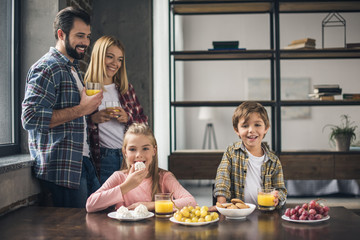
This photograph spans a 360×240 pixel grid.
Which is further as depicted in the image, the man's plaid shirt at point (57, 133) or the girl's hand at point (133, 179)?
the man's plaid shirt at point (57, 133)

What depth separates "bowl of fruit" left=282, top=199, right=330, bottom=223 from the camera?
1.41 meters

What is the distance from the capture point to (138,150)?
1.82 meters

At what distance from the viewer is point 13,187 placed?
1.81 metres

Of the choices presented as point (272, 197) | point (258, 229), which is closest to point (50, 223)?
point (258, 229)

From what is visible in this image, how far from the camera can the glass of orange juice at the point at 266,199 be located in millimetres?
1573

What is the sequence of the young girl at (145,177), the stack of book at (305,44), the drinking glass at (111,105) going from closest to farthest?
the young girl at (145,177)
the drinking glass at (111,105)
the stack of book at (305,44)

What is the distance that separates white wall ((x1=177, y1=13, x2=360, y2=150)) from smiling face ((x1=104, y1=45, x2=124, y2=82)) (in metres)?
4.19

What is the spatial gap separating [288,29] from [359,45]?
3.19m

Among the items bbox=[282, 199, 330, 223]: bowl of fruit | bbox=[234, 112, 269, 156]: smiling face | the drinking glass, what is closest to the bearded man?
the drinking glass

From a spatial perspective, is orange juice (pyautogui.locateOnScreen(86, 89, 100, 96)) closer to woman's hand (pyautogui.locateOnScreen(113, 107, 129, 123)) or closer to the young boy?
woman's hand (pyautogui.locateOnScreen(113, 107, 129, 123))

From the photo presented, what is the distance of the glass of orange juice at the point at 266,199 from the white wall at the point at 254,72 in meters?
4.76

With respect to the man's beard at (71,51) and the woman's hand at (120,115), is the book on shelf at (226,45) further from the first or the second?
the man's beard at (71,51)

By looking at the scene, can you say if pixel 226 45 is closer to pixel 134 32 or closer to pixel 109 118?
pixel 134 32

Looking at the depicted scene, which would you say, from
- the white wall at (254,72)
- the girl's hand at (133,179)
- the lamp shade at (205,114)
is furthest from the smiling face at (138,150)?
the lamp shade at (205,114)
